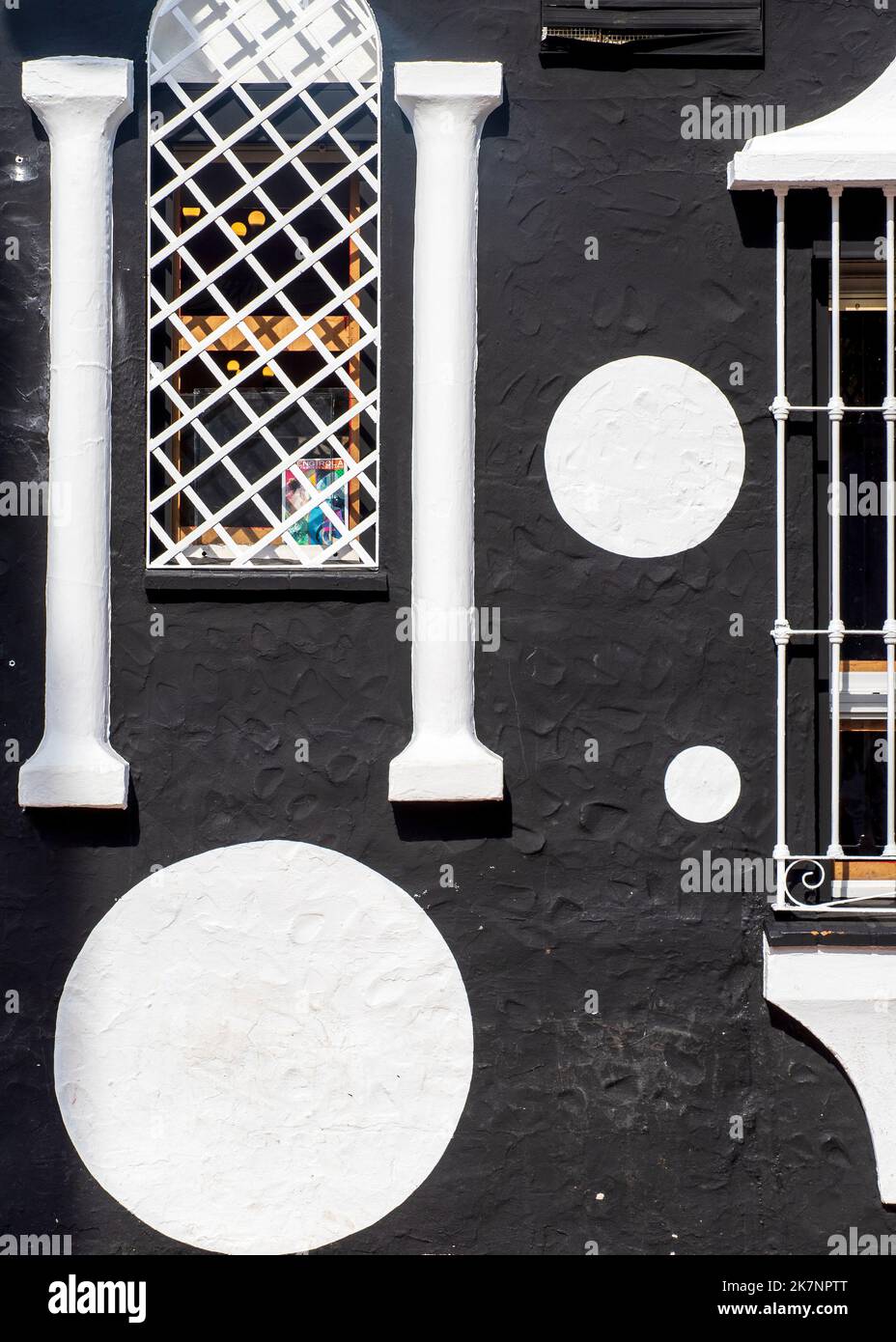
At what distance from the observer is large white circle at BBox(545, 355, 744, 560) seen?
15.3 ft

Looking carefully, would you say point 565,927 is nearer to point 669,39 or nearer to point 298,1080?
point 298,1080

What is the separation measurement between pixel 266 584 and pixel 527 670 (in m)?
1.03

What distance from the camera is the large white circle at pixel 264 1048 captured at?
4551 mm

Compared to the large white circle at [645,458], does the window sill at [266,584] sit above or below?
below

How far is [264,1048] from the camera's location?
4594mm

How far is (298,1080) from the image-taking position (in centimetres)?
459

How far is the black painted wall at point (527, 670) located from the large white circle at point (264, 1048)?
0.35 feet

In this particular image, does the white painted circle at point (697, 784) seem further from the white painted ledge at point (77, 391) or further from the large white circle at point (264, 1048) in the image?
the white painted ledge at point (77, 391)

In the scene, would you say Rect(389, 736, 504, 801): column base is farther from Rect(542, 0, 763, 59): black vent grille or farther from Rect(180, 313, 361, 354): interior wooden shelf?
Rect(542, 0, 763, 59): black vent grille

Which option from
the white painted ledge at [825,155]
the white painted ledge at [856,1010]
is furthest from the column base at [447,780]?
the white painted ledge at [825,155]

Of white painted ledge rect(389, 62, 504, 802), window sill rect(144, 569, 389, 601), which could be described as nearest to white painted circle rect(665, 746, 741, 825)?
white painted ledge rect(389, 62, 504, 802)

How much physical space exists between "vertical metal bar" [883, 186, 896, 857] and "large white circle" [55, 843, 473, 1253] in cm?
174
